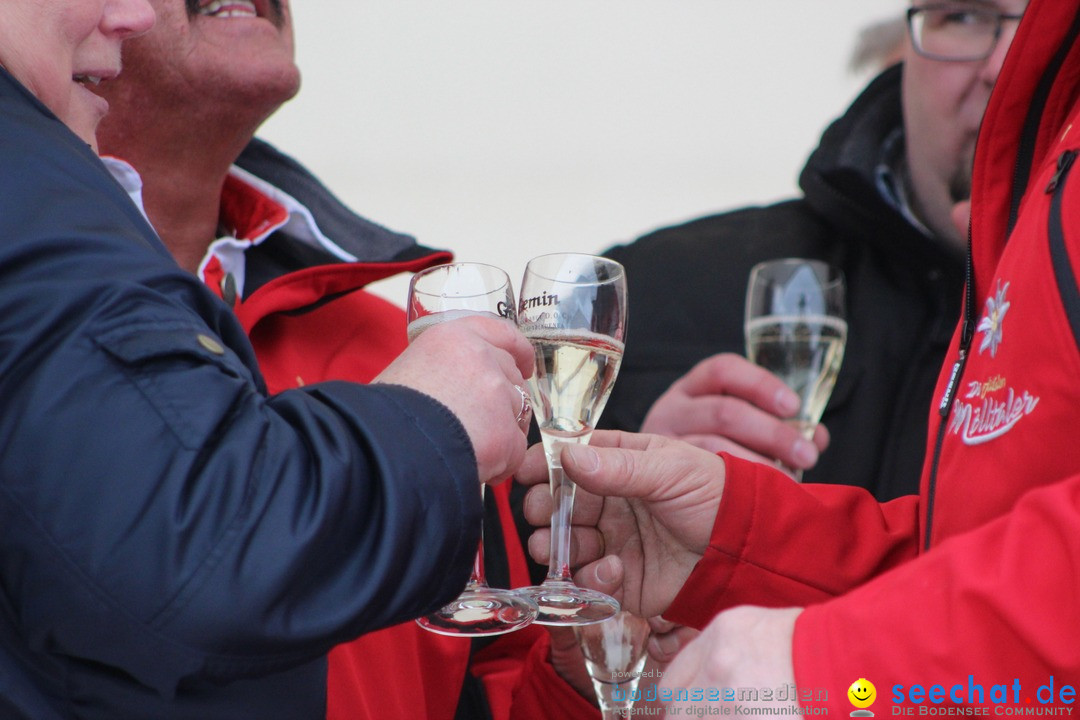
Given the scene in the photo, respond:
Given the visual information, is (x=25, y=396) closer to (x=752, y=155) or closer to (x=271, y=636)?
(x=271, y=636)

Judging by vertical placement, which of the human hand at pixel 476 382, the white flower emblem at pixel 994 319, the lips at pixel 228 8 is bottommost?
the human hand at pixel 476 382

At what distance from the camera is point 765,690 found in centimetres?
85

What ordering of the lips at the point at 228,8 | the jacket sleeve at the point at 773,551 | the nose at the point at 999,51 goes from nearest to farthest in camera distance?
1. the jacket sleeve at the point at 773,551
2. the lips at the point at 228,8
3. the nose at the point at 999,51

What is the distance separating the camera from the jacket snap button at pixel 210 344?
2.85ft

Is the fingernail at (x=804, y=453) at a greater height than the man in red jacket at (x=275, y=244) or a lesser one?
lesser

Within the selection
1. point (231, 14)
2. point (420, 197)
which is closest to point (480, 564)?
point (231, 14)

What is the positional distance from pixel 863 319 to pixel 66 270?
1.90 metres

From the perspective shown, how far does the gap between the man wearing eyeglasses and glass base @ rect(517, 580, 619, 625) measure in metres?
0.85

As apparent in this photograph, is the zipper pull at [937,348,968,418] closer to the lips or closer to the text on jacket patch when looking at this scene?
the text on jacket patch

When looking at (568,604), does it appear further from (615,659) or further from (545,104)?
(545,104)

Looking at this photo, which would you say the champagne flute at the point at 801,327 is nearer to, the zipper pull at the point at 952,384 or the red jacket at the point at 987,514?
the red jacket at the point at 987,514

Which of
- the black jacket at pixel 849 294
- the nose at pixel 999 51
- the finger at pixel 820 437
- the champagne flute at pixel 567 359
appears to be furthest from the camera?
the black jacket at pixel 849 294

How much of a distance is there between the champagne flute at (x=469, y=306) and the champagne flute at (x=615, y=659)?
193mm

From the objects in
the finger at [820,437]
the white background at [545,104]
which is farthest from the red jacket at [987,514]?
the white background at [545,104]
